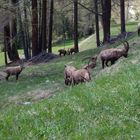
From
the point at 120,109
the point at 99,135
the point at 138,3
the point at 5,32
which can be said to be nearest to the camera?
the point at 99,135

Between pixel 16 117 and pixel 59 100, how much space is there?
122 cm

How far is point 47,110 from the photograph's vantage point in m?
8.84

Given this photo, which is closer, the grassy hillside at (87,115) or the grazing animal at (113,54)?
the grassy hillside at (87,115)

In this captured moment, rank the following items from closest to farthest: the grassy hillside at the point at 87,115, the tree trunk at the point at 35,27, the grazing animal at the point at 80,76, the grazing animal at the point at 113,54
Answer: the grassy hillside at the point at 87,115
the grazing animal at the point at 80,76
the grazing animal at the point at 113,54
the tree trunk at the point at 35,27

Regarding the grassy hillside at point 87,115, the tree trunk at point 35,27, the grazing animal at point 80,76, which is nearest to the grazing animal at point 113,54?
the grazing animal at point 80,76

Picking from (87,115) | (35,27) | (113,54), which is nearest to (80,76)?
(113,54)

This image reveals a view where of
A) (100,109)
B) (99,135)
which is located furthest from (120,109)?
(99,135)

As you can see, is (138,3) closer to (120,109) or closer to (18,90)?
(18,90)

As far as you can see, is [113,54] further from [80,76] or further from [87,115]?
[87,115]

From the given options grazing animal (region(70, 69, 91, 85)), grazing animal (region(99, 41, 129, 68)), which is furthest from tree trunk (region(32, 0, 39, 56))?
grazing animal (region(70, 69, 91, 85))

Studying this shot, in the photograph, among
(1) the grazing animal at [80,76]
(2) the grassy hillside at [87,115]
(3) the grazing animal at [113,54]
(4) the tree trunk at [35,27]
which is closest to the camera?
(2) the grassy hillside at [87,115]

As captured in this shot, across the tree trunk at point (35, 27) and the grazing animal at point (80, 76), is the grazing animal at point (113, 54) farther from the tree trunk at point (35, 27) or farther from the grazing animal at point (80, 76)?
the tree trunk at point (35, 27)

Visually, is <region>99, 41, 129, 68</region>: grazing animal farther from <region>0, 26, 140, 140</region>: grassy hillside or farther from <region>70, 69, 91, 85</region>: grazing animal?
<region>0, 26, 140, 140</region>: grassy hillside

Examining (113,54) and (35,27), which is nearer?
(113,54)
